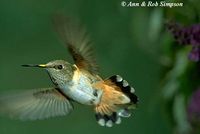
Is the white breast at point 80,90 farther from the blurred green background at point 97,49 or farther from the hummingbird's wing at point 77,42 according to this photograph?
the blurred green background at point 97,49

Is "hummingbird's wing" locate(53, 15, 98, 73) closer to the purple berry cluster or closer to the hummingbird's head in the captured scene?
the hummingbird's head

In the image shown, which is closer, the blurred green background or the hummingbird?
the hummingbird

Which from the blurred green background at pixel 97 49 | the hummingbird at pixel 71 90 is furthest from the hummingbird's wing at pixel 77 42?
the blurred green background at pixel 97 49

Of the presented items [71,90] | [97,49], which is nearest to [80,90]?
[71,90]

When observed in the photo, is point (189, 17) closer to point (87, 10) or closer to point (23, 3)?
point (87, 10)

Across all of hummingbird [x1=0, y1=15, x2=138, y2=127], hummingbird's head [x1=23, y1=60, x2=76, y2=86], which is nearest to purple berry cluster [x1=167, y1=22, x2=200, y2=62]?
hummingbird [x1=0, y1=15, x2=138, y2=127]

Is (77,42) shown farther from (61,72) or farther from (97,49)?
(97,49)
